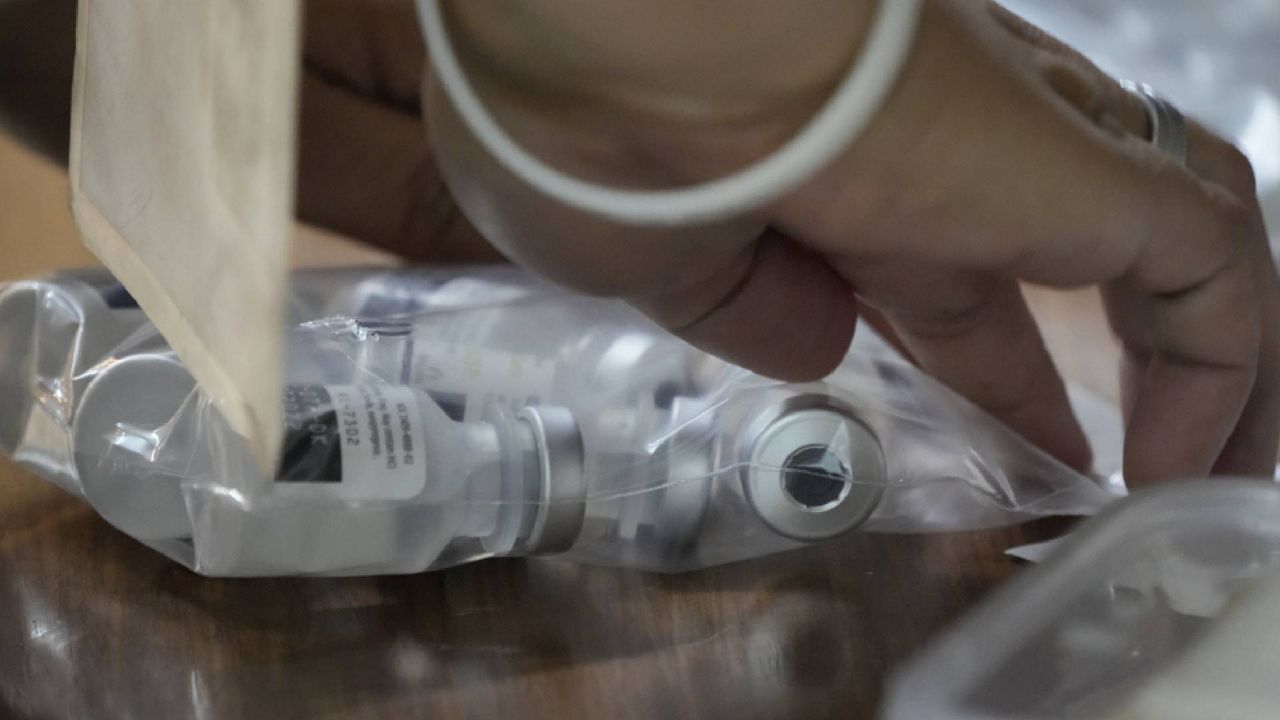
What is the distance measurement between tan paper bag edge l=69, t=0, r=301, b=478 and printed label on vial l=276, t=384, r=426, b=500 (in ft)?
0.12

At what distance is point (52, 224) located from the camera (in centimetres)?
58

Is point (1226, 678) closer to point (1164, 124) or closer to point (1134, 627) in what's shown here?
point (1134, 627)

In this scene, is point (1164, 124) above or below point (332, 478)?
above

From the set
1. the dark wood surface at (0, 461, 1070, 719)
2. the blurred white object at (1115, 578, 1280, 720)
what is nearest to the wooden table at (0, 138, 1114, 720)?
the dark wood surface at (0, 461, 1070, 719)

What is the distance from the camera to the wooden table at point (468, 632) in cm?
34

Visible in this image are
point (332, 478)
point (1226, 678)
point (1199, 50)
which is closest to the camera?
point (1226, 678)

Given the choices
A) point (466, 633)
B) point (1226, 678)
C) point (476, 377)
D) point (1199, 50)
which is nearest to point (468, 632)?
point (466, 633)

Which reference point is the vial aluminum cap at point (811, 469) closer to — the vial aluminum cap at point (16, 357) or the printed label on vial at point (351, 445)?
the printed label on vial at point (351, 445)

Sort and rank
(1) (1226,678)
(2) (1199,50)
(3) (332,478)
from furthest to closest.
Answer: (2) (1199,50), (3) (332,478), (1) (1226,678)

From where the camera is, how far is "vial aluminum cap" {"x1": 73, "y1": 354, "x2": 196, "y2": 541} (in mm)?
388

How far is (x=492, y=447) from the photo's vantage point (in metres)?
0.39

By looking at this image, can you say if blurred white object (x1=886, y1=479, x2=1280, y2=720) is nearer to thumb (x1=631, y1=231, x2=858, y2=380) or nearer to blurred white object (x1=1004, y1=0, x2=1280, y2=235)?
thumb (x1=631, y1=231, x2=858, y2=380)

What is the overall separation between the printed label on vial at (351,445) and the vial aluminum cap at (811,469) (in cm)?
11

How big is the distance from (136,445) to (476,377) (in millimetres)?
116
